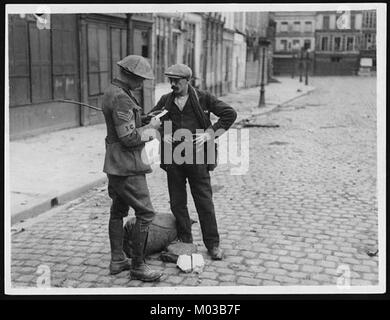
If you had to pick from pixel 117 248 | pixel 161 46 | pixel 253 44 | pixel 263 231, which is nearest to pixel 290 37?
pixel 253 44

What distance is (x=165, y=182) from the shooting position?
8539mm

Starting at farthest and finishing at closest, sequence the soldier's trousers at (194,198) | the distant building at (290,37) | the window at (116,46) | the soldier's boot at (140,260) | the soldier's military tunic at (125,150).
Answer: the distant building at (290,37), the window at (116,46), the soldier's trousers at (194,198), the soldier's boot at (140,260), the soldier's military tunic at (125,150)

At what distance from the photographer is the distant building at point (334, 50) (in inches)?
2685

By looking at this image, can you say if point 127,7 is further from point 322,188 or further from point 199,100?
point 322,188

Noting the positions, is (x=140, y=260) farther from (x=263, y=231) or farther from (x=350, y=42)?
(x=350, y=42)

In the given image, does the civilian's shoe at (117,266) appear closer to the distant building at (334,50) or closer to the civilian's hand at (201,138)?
the civilian's hand at (201,138)

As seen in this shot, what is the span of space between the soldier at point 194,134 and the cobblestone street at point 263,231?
37 centimetres

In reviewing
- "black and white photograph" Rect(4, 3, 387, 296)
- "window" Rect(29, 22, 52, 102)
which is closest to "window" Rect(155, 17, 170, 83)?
"black and white photograph" Rect(4, 3, 387, 296)

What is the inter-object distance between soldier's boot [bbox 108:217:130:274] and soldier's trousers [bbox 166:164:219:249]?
0.64m

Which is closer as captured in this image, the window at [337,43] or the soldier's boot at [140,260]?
the soldier's boot at [140,260]

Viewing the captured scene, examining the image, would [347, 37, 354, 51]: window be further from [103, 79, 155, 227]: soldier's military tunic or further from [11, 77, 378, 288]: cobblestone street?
[103, 79, 155, 227]: soldier's military tunic

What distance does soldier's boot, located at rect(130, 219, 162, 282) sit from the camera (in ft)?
14.8

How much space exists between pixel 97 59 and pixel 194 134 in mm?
9978

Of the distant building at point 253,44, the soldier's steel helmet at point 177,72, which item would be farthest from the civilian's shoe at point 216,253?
the distant building at point 253,44
